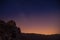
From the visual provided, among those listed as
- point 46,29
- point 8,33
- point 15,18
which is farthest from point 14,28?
point 46,29

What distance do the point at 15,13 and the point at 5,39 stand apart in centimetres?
66

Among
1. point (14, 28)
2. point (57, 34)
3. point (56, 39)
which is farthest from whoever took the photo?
point (57, 34)

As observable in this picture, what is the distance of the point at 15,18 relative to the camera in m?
2.19

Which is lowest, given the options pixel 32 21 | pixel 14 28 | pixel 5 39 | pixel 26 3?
pixel 5 39

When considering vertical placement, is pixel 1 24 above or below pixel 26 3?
below

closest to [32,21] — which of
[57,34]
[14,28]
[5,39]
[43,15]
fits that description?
[43,15]

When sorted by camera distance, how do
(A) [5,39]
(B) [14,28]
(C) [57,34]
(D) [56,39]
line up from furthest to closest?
(C) [57,34] → (D) [56,39] → (B) [14,28] → (A) [5,39]

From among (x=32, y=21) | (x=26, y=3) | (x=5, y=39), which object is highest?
(x=26, y=3)

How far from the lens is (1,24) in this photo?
1.64 m

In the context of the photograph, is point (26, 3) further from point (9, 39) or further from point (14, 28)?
point (9, 39)

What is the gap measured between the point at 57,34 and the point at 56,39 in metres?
0.14

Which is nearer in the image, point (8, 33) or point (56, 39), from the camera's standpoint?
point (8, 33)

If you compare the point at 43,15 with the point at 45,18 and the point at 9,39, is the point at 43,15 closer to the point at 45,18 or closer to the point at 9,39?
the point at 45,18

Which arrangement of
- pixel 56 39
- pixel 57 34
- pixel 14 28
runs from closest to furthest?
pixel 14 28
pixel 56 39
pixel 57 34
